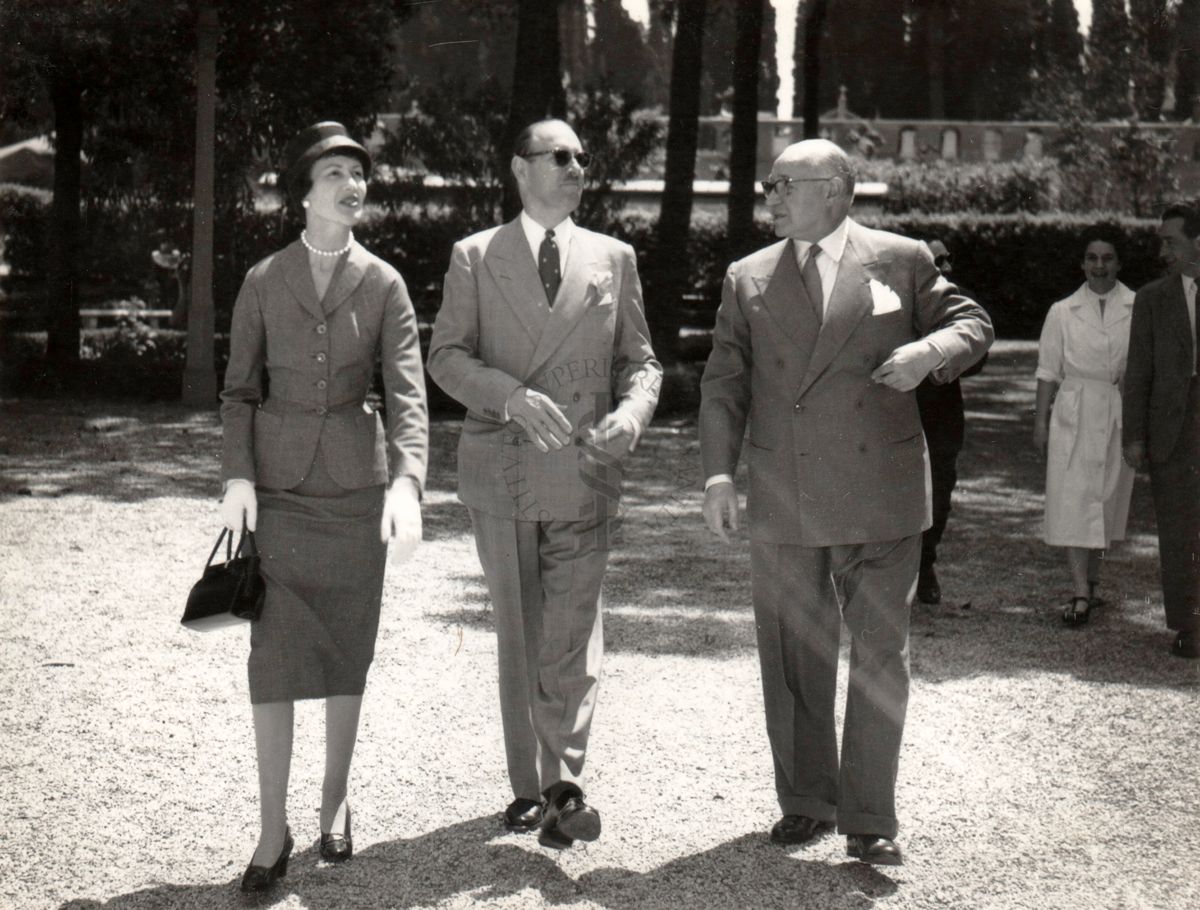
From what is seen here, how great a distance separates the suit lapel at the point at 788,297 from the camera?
478cm

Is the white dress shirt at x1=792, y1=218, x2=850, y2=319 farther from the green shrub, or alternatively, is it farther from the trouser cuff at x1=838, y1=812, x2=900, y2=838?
the green shrub

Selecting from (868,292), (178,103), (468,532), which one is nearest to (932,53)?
(178,103)

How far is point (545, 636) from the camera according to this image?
482 centimetres

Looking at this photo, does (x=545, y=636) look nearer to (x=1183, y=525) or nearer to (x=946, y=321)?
(x=946, y=321)

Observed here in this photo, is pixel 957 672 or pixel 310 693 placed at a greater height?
pixel 310 693

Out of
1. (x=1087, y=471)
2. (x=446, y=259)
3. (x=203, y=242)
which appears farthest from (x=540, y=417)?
(x=446, y=259)

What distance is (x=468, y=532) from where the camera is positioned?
10594 mm

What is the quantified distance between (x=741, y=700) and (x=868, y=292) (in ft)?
7.64

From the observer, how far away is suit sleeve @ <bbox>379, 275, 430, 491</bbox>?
4.50m

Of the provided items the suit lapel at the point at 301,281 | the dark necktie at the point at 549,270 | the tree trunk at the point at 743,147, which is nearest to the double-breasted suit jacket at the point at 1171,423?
the dark necktie at the point at 549,270

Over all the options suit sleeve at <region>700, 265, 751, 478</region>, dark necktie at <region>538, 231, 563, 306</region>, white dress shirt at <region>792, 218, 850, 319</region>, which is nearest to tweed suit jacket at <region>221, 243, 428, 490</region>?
dark necktie at <region>538, 231, 563, 306</region>

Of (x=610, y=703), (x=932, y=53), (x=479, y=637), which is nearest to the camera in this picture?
(x=610, y=703)

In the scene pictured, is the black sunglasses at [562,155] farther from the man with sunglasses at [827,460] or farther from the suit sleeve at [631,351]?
the man with sunglasses at [827,460]

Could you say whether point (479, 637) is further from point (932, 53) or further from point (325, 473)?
point (932, 53)
